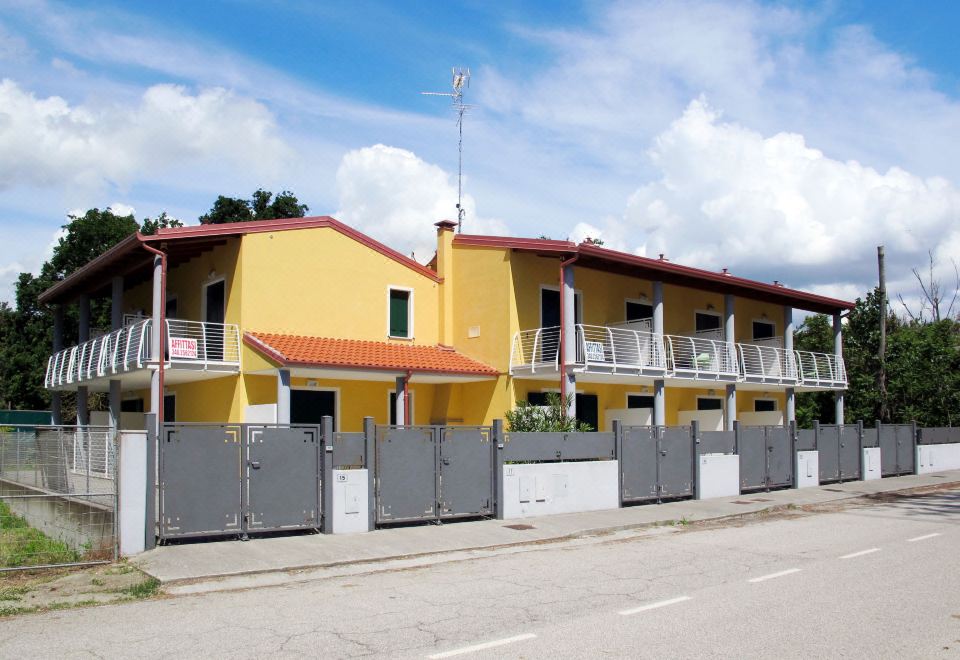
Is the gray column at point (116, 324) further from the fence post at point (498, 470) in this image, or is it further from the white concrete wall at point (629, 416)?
the white concrete wall at point (629, 416)

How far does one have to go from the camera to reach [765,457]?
70.2 ft

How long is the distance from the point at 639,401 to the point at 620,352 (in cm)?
318

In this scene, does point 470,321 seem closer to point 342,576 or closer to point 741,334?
point 741,334

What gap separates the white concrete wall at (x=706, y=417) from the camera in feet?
88.8

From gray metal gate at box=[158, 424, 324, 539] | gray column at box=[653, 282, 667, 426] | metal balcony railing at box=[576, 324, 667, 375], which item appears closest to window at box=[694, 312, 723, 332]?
metal balcony railing at box=[576, 324, 667, 375]

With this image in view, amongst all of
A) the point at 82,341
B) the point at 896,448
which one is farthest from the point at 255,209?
the point at 896,448

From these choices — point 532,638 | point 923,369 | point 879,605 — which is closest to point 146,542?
point 532,638

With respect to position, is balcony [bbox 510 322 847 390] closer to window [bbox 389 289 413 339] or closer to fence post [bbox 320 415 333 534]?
window [bbox 389 289 413 339]

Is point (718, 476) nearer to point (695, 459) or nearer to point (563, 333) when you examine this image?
point (695, 459)

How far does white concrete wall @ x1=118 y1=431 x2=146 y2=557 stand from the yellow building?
7.55 m

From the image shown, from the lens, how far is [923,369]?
3400 cm

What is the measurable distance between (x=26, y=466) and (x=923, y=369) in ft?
106

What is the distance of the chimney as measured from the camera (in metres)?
24.7

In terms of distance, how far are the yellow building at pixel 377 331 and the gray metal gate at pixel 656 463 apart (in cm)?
308
